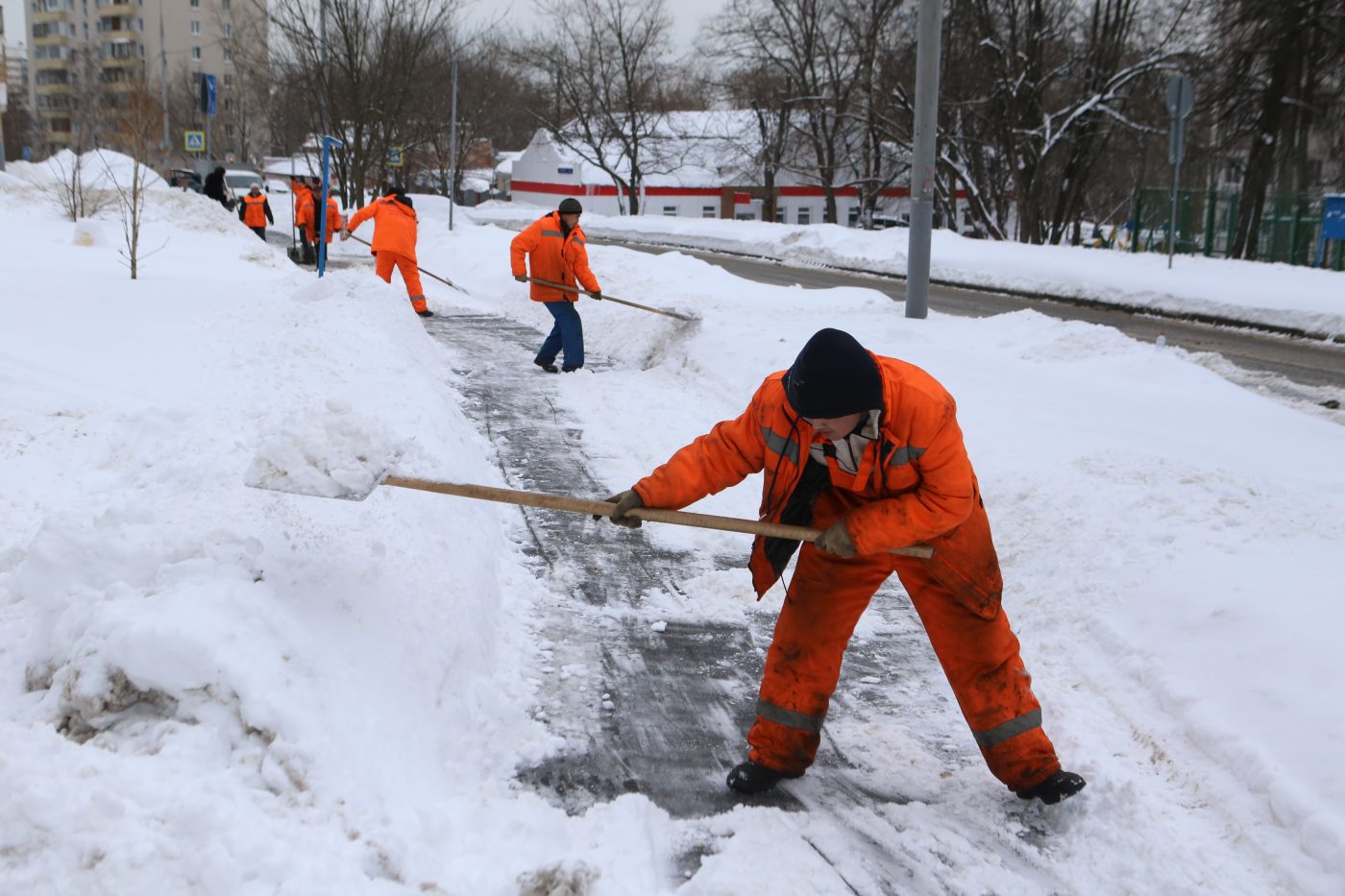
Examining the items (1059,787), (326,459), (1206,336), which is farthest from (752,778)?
(1206,336)

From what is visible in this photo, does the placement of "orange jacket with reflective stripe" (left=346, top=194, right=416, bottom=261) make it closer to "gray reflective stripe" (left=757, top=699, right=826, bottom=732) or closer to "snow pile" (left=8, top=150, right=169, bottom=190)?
"snow pile" (left=8, top=150, right=169, bottom=190)

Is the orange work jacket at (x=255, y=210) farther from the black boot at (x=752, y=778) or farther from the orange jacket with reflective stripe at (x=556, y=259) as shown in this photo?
the black boot at (x=752, y=778)

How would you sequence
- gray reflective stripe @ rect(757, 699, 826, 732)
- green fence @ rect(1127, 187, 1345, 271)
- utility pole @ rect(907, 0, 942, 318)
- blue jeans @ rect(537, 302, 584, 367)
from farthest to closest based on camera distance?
green fence @ rect(1127, 187, 1345, 271) < utility pole @ rect(907, 0, 942, 318) < blue jeans @ rect(537, 302, 584, 367) < gray reflective stripe @ rect(757, 699, 826, 732)

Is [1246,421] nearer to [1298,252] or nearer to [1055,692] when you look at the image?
[1055,692]

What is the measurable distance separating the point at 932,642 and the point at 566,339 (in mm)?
6876

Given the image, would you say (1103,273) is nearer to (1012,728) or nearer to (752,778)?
(1012,728)

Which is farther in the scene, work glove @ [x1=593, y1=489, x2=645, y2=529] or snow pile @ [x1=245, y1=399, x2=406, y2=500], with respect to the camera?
snow pile @ [x1=245, y1=399, x2=406, y2=500]

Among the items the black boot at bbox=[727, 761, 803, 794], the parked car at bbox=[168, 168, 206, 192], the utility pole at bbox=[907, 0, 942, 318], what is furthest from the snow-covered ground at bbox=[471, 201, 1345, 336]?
the parked car at bbox=[168, 168, 206, 192]

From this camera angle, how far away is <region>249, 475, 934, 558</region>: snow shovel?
3.49 metres

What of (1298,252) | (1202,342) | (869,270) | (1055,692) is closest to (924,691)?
(1055,692)

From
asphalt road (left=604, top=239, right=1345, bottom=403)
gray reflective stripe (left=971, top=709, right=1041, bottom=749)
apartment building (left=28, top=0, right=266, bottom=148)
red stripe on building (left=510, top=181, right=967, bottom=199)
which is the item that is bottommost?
gray reflective stripe (left=971, top=709, right=1041, bottom=749)

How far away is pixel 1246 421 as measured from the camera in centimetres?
757

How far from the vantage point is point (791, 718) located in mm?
3533

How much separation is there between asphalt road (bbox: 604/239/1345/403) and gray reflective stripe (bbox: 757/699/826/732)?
7.65 meters
